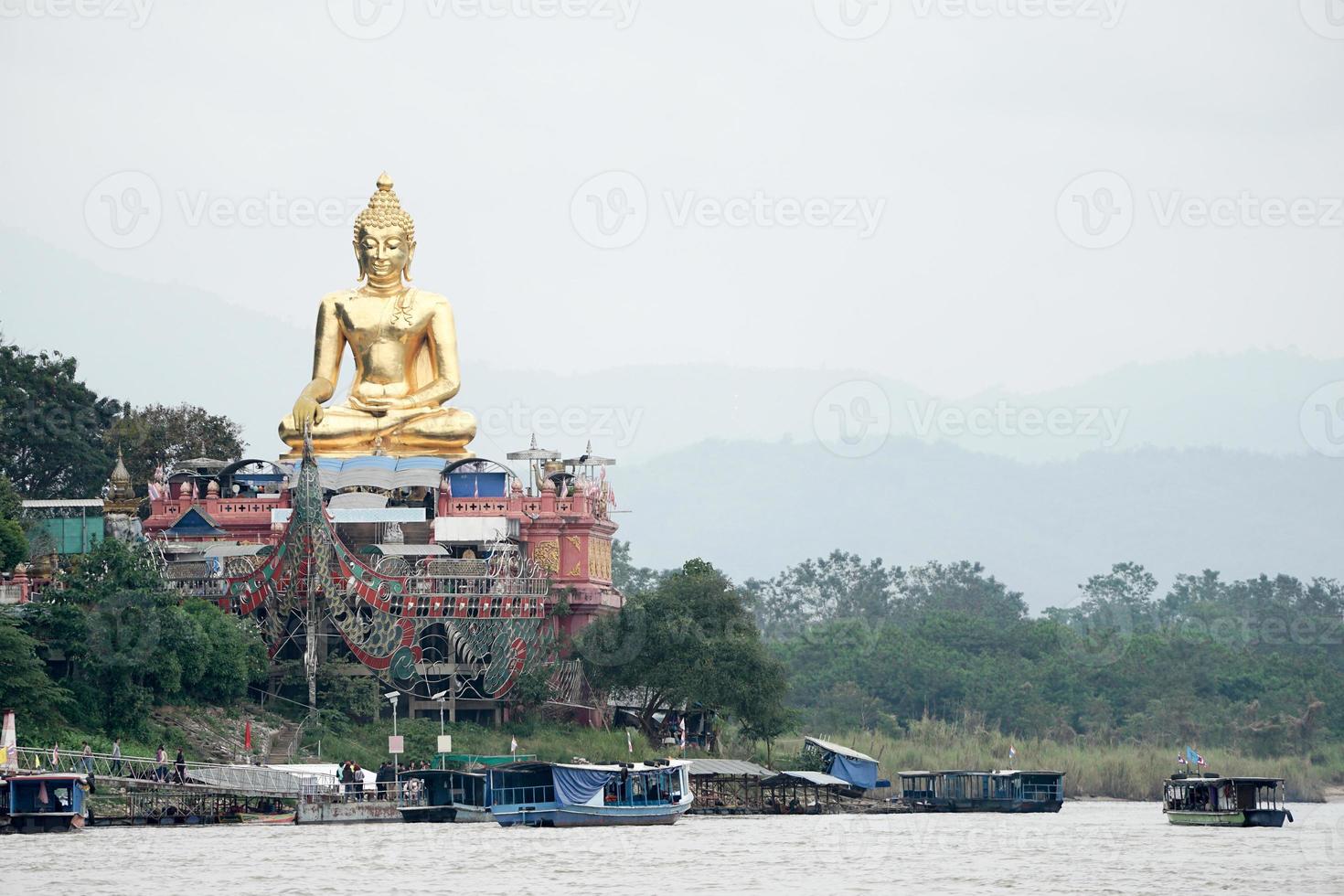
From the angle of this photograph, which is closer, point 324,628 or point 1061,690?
point 324,628

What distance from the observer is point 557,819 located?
54406 mm

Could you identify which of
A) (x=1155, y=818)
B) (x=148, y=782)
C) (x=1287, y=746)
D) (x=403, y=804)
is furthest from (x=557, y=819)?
(x=1287, y=746)

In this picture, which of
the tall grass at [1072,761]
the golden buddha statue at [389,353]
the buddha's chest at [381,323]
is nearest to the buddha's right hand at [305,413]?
the golden buddha statue at [389,353]

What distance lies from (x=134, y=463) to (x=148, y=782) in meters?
29.8

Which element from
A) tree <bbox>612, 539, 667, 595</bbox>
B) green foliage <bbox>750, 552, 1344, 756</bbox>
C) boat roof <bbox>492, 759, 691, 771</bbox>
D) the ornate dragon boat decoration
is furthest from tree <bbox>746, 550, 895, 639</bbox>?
boat roof <bbox>492, 759, 691, 771</bbox>

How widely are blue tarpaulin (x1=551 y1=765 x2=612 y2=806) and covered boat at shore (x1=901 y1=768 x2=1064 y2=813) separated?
1510 centimetres

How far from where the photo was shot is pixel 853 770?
69688mm

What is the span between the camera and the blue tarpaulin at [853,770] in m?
69.3

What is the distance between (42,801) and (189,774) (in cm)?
472

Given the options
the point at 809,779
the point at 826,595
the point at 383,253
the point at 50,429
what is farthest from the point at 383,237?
the point at 826,595

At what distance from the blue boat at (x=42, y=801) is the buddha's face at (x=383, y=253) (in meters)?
27.0

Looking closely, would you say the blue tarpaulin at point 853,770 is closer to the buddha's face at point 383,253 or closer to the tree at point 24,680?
the buddha's face at point 383,253

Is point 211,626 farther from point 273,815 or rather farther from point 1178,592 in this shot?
point 1178,592

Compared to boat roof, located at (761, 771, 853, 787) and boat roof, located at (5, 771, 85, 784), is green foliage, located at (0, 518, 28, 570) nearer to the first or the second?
boat roof, located at (5, 771, 85, 784)
